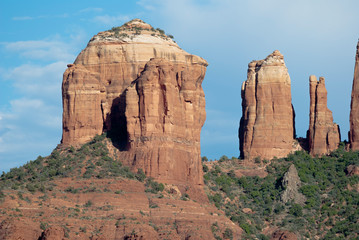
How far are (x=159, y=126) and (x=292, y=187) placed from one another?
2256cm

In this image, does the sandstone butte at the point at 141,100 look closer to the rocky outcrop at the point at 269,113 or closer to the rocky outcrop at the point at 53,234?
the rocky outcrop at the point at 269,113

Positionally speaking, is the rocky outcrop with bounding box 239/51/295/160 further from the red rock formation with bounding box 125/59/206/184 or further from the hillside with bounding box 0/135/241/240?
the hillside with bounding box 0/135/241/240

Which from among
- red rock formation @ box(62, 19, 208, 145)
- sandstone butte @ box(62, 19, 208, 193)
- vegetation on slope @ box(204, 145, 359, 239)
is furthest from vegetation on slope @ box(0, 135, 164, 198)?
vegetation on slope @ box(204, 145, 359, 239)

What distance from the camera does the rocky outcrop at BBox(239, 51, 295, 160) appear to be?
5782 inches

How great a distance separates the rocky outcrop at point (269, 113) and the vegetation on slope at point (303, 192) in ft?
6.22

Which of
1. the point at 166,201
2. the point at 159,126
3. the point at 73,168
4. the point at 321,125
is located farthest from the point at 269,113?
the point at 73,168

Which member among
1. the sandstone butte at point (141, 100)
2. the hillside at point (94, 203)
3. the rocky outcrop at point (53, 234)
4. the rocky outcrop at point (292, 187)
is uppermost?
the sandstone butte at point (141, 100)

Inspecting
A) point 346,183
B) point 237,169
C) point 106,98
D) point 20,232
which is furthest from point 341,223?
point 20,232

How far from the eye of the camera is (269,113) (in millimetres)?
147000

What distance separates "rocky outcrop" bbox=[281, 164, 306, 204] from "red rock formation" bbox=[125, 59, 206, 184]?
15690 mm

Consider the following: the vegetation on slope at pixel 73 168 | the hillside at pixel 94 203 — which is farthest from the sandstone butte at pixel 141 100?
the hillside at pixel 94 203

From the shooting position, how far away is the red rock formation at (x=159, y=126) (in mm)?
121375

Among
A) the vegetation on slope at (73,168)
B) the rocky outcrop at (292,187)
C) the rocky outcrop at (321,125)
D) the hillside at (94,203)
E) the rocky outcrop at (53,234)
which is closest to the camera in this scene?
the rocky outcrop at (53,234)

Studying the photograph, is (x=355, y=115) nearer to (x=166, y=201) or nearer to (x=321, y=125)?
(x=321, y=125)
